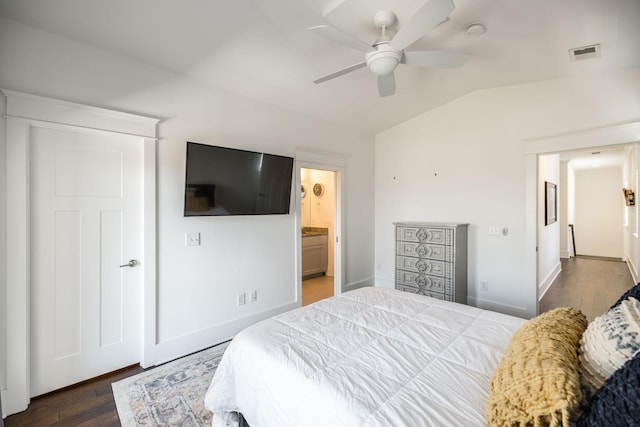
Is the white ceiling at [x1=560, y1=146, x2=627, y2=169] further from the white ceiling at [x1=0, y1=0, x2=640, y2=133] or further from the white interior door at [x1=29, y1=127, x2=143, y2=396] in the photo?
the white interior door at [x1=29, y1=127, x2=143, y2=396]

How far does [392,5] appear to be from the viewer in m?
2.10

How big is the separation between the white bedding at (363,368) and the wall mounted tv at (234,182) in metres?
1.45

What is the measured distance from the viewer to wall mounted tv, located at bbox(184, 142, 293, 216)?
8.93 feet

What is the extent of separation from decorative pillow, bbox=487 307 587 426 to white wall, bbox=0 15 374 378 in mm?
2586

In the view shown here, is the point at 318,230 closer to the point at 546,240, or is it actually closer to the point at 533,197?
the point at 533,197

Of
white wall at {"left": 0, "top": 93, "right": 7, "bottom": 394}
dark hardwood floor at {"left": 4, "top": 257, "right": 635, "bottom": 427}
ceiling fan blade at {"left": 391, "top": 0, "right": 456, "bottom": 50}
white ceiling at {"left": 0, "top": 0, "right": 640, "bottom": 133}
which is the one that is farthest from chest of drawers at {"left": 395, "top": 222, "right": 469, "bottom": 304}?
white wall at {"left": 0, "top": 93, "right": 7, "bottom": 394}

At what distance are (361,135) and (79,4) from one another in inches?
137

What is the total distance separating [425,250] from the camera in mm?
3814

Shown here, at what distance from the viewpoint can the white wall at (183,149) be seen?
2.13 meters

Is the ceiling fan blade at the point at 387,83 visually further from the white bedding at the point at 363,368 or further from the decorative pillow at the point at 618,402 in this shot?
the decorative pillow at the point at 618,402

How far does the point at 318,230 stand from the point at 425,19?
462 centimetres

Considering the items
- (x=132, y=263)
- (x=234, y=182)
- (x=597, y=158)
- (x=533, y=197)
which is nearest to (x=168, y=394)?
(x=132, y=263)

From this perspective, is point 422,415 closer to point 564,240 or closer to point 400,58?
point 400,58

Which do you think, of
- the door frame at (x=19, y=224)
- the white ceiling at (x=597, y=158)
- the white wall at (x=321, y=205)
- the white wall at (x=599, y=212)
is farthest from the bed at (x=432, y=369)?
the white wall at (x=599, y=212)
